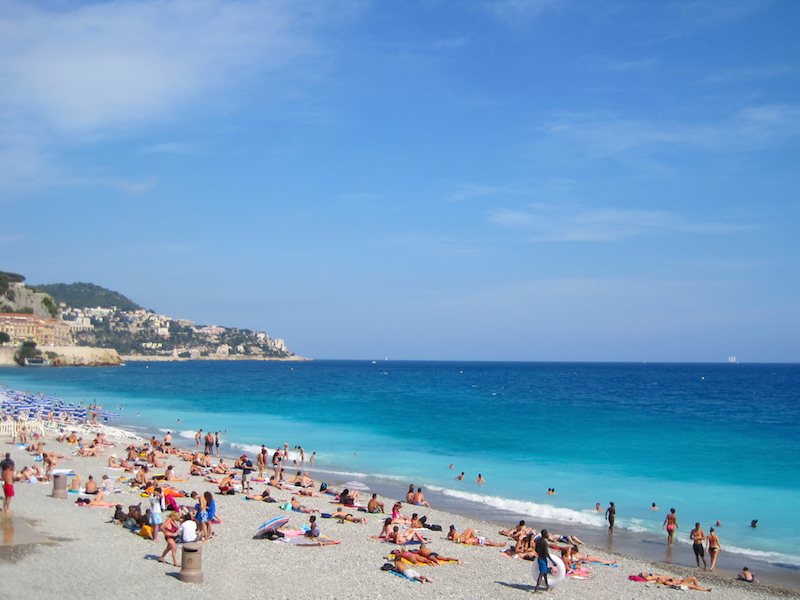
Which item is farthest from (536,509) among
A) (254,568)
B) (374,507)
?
(254,568)

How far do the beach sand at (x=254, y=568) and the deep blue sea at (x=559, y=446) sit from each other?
603 centimetres

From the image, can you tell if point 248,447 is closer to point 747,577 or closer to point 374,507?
point 374,507

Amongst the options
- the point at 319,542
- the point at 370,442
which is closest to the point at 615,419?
the point at 370,442

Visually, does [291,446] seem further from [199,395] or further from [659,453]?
[199,395]

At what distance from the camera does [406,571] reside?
40.4 ft

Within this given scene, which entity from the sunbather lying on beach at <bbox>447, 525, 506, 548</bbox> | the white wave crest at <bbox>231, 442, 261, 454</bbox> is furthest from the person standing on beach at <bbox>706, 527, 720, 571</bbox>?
the white wave crest at <bbox>231, 442, 261, 454</bbox>

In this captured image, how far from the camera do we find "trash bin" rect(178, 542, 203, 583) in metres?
10.7

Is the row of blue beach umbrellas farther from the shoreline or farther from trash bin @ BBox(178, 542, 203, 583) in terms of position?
trash bin @ BBox(178, 542, 203, 583)

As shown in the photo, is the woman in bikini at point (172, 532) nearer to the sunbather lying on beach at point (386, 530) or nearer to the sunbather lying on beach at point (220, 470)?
the sunbather lying on beach at point (386, 530)

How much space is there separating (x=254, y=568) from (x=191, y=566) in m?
1.76

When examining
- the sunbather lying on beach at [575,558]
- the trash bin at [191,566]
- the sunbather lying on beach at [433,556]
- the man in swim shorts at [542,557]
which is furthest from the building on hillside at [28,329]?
the man in swim shorts at [542,557]

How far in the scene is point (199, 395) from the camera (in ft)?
233

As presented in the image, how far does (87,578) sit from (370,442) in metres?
26.6

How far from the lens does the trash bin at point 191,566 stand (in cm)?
1073
